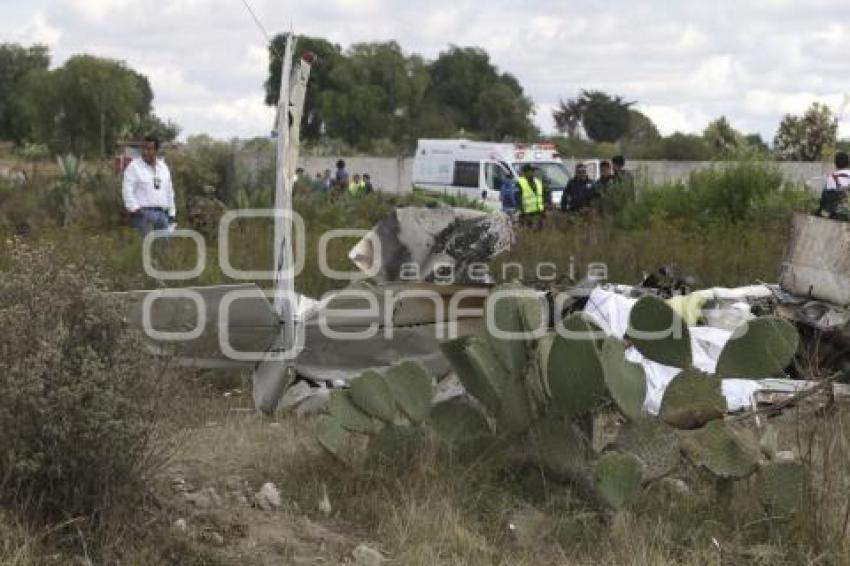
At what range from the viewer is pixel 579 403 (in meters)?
5.24

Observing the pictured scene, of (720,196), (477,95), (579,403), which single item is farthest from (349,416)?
(477,95)

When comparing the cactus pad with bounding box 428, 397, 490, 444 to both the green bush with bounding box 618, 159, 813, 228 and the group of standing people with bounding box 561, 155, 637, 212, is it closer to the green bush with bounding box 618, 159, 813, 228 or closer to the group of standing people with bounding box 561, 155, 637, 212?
the green bush with bounding box 618, 159, 813, 228

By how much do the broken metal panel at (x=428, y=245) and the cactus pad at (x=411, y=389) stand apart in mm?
3359

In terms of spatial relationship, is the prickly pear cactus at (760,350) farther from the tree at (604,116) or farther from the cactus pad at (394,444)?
the tree at (604,116)

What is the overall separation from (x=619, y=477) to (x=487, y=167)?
21.9 meters

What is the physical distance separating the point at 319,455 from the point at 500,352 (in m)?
1.01

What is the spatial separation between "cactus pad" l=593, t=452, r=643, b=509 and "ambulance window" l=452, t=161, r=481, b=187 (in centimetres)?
2199

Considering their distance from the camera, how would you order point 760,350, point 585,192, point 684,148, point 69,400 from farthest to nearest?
point 684,148 → point 585,192 → point 760,350 → point 69,400

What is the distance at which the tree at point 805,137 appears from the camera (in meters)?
34.0

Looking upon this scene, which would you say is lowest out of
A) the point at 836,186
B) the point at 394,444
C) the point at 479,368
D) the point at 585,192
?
the point at 394,444

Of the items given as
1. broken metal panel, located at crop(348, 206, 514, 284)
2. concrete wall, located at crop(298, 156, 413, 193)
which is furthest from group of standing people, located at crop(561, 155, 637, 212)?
concrete wall, located at crop(298, 156, 413, 193)

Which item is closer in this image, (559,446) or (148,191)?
(559,446)

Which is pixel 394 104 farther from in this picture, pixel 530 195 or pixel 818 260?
pixel 818 260

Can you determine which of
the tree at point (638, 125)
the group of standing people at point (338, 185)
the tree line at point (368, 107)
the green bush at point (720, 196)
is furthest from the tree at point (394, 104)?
the green bush at point (720, 196)
